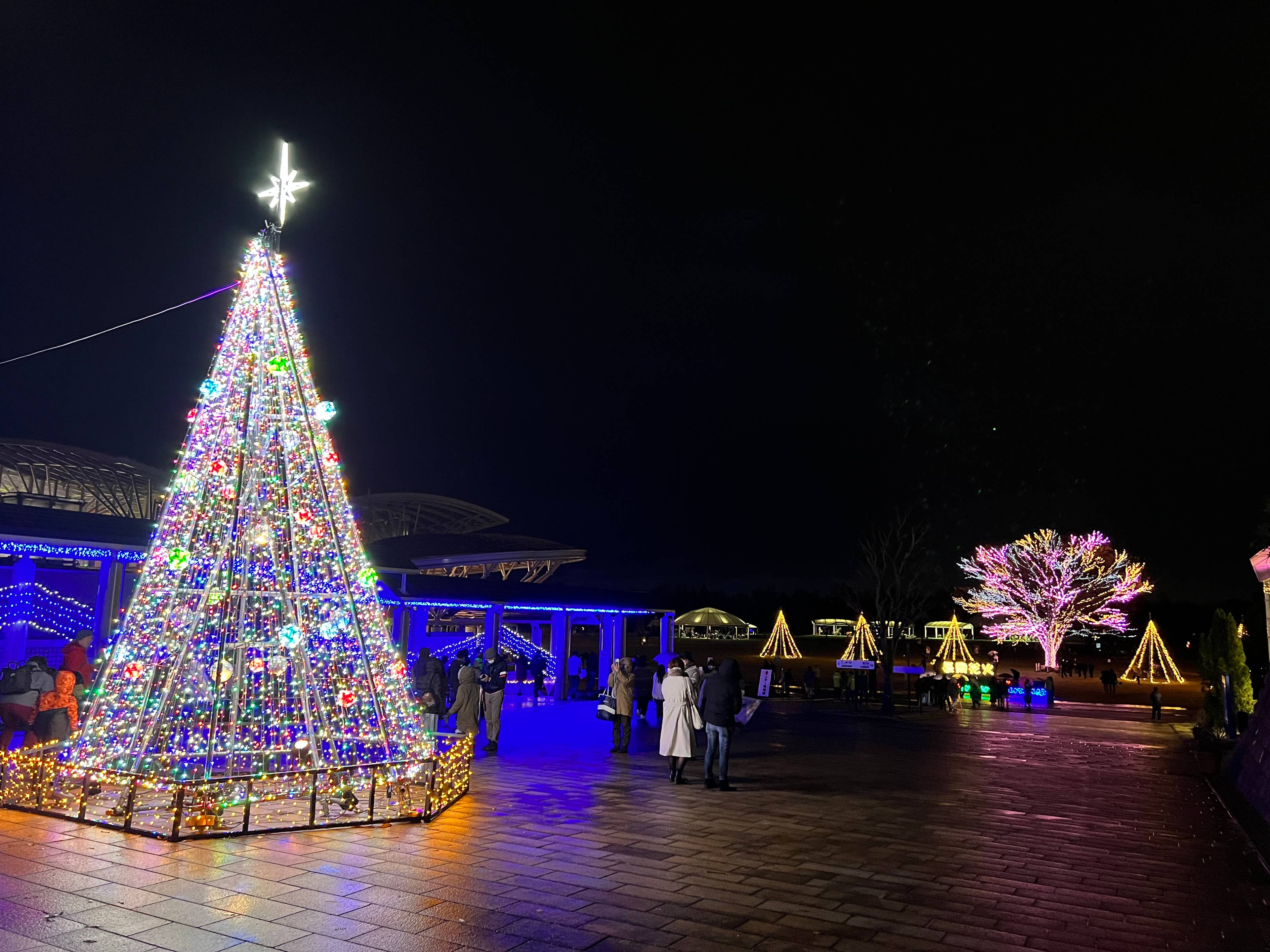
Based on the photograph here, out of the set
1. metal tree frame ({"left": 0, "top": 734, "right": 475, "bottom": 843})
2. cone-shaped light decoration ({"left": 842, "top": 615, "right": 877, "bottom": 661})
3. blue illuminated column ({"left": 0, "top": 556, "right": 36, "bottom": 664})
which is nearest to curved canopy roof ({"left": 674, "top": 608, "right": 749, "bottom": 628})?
cone-shaped light decoration ({"left": 842, "top": 615, "right": 877, "bottom": 661})

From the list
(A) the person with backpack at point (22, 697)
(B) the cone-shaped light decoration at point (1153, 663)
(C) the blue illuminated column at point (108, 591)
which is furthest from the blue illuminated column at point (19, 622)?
(B) the cone-shaped light decoration at point (1153, 663)

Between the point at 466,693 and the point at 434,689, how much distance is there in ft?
4.33

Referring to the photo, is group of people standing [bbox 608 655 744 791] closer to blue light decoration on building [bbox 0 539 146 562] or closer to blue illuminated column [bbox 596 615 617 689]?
blue light decoration on building [bbox 0 539 146 562]

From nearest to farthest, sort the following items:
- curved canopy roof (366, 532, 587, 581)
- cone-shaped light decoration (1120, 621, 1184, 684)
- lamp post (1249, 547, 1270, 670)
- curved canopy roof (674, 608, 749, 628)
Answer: lamp post (1249, 547, 1270, 670) → curved canopy roof (674, 608, 749, 628) → curved canopy roof (366, 532, 587, 581) → cone-shaped light decoration (1120, 621, 1184, 684)

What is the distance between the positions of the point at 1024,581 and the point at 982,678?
64.7ft

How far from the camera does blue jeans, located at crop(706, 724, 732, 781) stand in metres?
9.55

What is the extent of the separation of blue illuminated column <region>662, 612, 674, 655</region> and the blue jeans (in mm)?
18835

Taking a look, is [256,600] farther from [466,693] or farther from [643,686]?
[643,686]

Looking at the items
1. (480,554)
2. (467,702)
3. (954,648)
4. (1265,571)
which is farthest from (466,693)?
(954,648)

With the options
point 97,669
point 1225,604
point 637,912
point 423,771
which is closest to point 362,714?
point 423,771

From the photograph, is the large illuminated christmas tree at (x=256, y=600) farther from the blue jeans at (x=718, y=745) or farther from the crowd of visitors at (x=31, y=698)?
the blue jeans at (x=718, y=745)

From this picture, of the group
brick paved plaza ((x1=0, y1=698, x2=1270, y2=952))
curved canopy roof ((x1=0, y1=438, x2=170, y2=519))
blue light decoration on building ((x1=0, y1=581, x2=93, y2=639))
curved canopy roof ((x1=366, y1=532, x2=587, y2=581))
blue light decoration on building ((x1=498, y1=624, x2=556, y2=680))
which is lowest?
brick paved plaza ((x1=0, y1=698, x2=1270, y2=952))

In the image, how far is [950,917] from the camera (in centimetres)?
512

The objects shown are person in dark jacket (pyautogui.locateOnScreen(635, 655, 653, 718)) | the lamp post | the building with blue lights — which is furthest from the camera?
the building with blue lights
